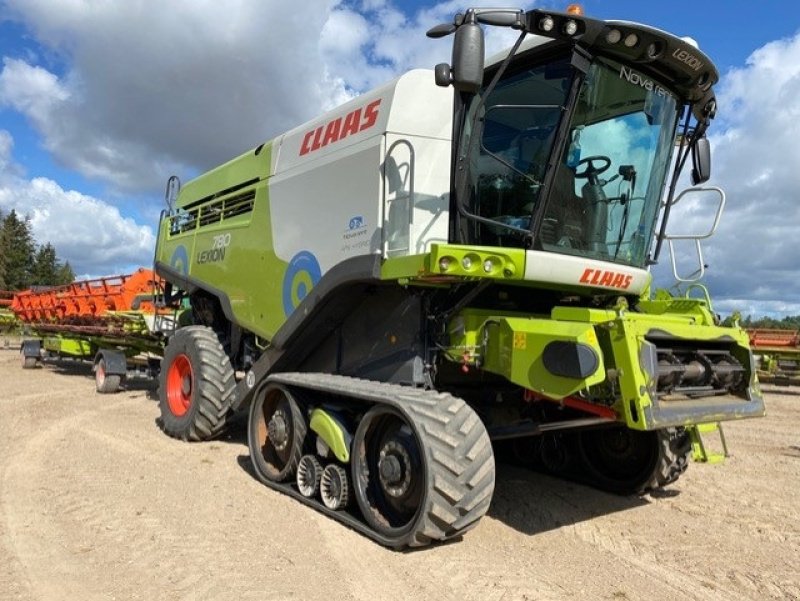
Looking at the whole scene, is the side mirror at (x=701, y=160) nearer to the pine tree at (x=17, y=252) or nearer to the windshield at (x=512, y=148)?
the windshield at (x=512, y=148)

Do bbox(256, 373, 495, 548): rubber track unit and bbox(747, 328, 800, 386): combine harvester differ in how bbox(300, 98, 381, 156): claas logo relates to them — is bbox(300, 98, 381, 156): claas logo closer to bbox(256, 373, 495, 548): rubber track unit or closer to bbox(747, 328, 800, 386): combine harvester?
bbox(256, 373, 495, 548): rubber track unit

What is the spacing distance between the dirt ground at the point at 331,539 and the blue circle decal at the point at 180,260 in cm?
247

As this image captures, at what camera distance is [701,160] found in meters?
5.17

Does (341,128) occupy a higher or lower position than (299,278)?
higher

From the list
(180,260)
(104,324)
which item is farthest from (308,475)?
(104,324)

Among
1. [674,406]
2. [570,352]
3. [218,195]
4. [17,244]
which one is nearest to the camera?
[570,352]

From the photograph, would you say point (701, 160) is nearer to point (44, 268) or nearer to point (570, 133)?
point (570, 133)

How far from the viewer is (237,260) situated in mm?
6895

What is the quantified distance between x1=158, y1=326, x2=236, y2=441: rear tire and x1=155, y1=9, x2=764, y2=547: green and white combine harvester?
792 millimetres

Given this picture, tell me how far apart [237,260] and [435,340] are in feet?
10.0

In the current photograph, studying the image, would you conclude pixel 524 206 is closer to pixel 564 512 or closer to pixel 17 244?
pixel 564 512

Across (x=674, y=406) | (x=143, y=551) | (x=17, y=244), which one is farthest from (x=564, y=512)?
(x=17, y=244)

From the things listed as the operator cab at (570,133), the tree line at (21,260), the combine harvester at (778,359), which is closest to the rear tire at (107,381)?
the operator cab at (570,133)

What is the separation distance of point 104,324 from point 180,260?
3.95 metres
